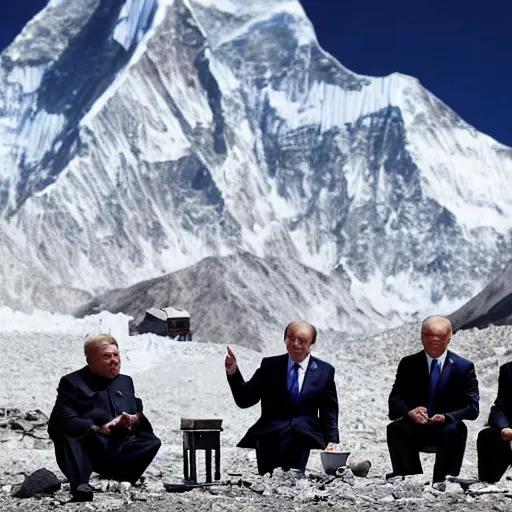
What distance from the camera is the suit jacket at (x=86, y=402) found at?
28.9 ft

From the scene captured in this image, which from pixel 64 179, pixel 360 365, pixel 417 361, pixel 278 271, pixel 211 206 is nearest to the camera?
Result: pixel 417 361

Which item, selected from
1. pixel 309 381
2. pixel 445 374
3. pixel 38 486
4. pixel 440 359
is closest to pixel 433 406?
pixel 445 374

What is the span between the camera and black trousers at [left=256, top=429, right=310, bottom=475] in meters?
9.41

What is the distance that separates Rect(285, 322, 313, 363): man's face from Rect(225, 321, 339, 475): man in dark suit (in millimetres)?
133

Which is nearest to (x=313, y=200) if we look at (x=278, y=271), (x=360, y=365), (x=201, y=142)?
(x=201, y=142)

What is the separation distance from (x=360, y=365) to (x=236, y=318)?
46845 mm

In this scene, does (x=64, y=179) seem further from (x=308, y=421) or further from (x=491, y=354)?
(x=308, y=421)

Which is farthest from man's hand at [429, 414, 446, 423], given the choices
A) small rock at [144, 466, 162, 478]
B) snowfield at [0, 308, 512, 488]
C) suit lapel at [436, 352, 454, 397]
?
snowfield at [0, 308, 512, 488]

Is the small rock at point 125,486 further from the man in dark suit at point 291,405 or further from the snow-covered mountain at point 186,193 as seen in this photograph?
the snow-covered mountain at point 186,193

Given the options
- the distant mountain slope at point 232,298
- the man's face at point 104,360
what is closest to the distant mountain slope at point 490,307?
the distant mountain slope at point 232,298

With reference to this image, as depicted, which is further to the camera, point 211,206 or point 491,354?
point 211,206

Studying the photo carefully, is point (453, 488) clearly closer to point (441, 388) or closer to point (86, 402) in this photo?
point (441, 388)

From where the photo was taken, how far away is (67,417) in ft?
28.9

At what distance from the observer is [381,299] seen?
178 metres
